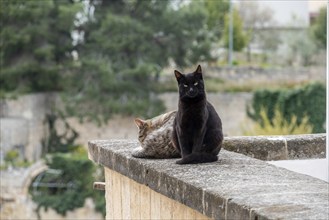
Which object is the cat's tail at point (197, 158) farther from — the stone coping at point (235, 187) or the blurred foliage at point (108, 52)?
the blurred foliage at point (108, 52)

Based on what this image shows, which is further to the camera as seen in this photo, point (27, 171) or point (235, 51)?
point (235, 51)

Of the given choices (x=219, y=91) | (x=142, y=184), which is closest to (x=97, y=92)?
(x=219, y=91)

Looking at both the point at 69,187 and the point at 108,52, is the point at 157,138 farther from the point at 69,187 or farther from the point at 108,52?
the point at 108,52

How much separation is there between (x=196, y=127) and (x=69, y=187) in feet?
67.3

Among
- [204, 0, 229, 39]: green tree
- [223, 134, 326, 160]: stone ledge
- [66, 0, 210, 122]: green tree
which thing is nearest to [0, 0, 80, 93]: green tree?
[66, 0, 210, 122]: green tree

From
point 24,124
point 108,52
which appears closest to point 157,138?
point 24,124

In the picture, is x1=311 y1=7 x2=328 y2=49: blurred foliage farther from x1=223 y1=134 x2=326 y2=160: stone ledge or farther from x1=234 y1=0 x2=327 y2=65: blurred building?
x1=223 y1=134 x2=326 y2=160: stone ledge

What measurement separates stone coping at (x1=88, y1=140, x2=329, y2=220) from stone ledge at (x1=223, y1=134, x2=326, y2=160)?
560mm

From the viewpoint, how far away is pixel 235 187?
9.19 ft

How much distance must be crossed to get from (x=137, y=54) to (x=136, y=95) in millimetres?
1153

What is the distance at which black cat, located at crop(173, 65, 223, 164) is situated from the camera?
337cm

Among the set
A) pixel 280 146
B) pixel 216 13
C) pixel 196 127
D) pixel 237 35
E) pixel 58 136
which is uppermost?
pixel 216 13

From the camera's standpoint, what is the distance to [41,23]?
29.0 m

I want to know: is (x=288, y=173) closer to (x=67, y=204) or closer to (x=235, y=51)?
(x=67, y=204)
